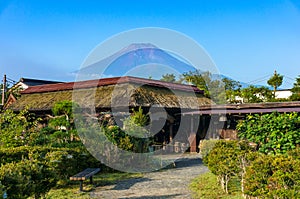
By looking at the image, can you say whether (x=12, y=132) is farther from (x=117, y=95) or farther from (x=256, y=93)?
(x=256, y=93)

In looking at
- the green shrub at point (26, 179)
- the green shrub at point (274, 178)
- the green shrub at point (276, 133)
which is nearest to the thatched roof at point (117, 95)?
the green shrub at point (276, 133)

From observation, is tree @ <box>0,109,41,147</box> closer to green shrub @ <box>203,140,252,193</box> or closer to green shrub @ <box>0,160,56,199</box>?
green shrub @ <box>0,160,56,199</box>

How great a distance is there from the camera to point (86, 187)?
25.9 ft

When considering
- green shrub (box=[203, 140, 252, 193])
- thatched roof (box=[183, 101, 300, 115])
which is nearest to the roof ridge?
thatched roof (box=[183, 101, 300, 115])

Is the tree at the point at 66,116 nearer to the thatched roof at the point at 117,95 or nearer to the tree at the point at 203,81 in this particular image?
the thatched roof at the point at 117,95

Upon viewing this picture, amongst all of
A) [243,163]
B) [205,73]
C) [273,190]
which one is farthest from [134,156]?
[205,73]

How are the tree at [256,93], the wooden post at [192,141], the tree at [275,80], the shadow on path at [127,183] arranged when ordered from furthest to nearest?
the tree at [275,80]
the tree at [256,93]
the wooden post at [192,141]
the shadow on path at [127,183]

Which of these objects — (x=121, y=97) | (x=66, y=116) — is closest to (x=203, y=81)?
(x=121, y=97)

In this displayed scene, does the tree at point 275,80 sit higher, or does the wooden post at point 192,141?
the tree at point 275,80

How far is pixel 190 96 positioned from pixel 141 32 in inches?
343

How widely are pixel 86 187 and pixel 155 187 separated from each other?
1698 millimetres

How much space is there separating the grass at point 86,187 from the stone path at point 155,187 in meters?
0.22

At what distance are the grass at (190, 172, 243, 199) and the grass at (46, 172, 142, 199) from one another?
6.61 ft

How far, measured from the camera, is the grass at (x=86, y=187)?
7.01 metres
